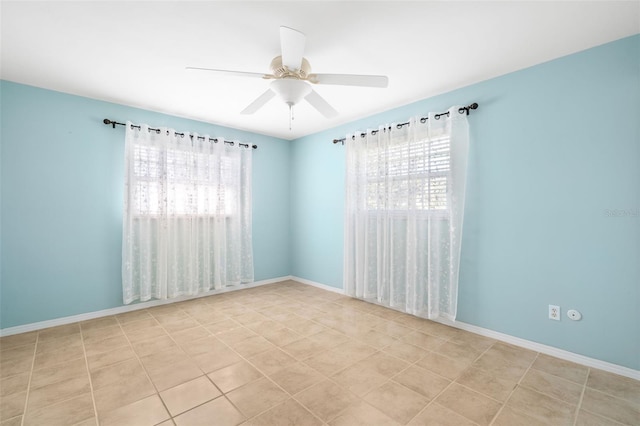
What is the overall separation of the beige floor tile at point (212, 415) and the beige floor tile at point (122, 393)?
39 centimetres

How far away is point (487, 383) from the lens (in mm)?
1872

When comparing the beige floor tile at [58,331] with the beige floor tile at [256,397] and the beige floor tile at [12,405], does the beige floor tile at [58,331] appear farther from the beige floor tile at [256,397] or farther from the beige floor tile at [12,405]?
the beige floor tile at [256,397]

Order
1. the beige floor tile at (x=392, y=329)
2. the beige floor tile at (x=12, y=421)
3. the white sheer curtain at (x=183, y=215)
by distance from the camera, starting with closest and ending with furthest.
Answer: the beige floor tile at (x=12, y=421) → the beige floor tile at (x=392, y=329) → the white sheer curtain at (x=183, y=215)

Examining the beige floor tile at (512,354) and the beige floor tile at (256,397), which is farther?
the beige floor tile at (512,354)

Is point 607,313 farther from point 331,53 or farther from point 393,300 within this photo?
point 331,53

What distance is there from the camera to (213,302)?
3639mm

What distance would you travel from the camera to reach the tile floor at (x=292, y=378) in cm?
158

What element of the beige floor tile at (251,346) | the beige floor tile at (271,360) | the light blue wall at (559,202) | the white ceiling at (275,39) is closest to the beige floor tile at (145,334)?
the beige floor tile at (251,346)

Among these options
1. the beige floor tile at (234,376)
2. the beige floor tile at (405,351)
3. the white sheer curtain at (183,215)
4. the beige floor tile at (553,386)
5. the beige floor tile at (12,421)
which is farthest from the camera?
the white sheer curtain at (183,215)

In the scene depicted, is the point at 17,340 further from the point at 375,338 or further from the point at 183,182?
the point at 375,338

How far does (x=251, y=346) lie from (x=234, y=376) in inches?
17.9

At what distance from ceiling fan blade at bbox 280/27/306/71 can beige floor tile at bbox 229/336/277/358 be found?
2.20m

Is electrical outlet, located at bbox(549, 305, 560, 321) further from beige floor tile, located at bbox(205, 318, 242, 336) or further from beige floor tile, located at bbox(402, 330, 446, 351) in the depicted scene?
beige floor tile, located at bbox(205, 318, 242, 336)

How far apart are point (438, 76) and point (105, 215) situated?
3.80m
